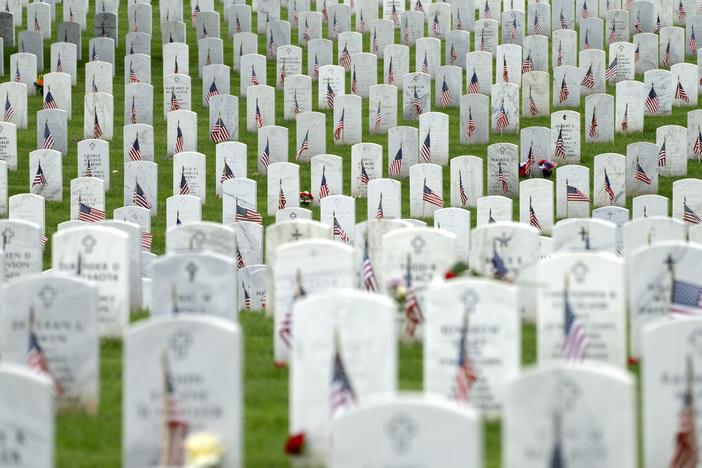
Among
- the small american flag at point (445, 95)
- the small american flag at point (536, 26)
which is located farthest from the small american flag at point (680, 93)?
the small american flag at point (536, 26)

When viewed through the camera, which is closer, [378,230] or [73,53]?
[378,230]

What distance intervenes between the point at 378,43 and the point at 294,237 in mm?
13737

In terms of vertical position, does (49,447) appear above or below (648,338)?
below

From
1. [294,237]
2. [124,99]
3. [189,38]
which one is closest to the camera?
[294,237]

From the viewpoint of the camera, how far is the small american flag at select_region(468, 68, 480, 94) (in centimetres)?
2348

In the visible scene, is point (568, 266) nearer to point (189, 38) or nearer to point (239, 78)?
point (239, 78)

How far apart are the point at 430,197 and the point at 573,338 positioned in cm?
851

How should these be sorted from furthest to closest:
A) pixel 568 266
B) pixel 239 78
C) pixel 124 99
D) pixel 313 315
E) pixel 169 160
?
pixel 239 78, pixel 124 99, pixel 169 160, pixel 568 266, pixel 313 315

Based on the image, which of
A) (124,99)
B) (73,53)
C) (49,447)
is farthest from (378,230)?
(73,53)

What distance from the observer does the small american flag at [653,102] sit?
22.5 m

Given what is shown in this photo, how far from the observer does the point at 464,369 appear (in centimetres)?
Answer: 984

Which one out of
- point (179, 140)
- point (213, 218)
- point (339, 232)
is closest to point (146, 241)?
point (213, 218)

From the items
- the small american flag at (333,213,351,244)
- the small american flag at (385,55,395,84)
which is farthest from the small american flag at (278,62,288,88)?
the small american flag at (333,213,351,244)

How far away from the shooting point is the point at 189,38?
2728 cm
